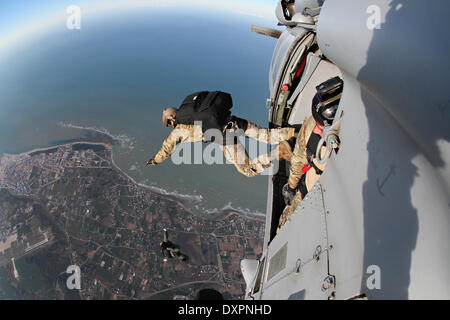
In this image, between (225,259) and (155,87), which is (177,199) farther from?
(155,87)

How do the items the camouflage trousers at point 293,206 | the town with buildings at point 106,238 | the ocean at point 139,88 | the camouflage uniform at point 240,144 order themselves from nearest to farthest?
the camouflage trousers at point 293,206 < the camouflage uniform at point 240,144 < the town with buildings at point 106,238 < the ocean at point 139,88

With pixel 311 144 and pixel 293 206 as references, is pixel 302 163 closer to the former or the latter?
pixel 311 144

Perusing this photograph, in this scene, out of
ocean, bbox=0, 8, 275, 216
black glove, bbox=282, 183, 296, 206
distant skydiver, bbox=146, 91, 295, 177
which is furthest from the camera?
ocean, bbox=0, 8, 275, 216

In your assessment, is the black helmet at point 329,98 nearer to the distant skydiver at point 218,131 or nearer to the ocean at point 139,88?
the distant skydiver at point 218,131

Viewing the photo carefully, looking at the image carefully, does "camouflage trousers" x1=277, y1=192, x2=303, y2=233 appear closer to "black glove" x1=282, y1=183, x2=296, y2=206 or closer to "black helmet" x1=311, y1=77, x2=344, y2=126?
"black glove" x1=282, y1=183, x2=296, y2=206

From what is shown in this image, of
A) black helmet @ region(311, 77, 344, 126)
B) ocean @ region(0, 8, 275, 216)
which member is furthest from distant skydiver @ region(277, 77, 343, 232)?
ocean @ region(0, 8, 275, 216)

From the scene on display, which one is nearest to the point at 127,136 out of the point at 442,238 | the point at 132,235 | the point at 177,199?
the point at 177,199

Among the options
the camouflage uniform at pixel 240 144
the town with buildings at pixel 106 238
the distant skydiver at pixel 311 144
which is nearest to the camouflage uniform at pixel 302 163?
the distant skydiver at pixel 311 144
